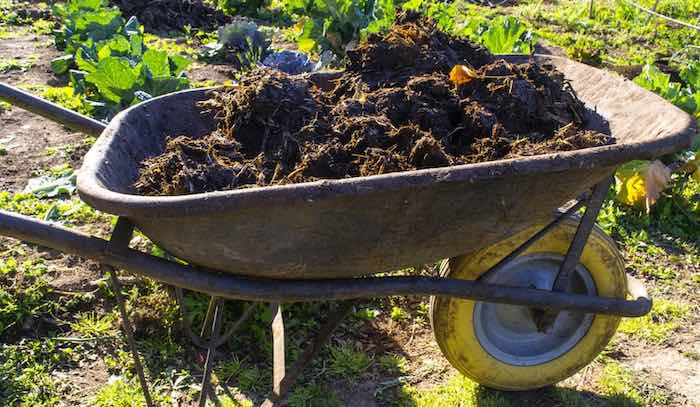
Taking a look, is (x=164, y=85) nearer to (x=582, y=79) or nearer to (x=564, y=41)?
(x=582, y=79)

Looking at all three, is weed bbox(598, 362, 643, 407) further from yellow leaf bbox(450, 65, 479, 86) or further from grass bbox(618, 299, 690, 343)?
yellow leaf bbox(450, 65, 479, 86)

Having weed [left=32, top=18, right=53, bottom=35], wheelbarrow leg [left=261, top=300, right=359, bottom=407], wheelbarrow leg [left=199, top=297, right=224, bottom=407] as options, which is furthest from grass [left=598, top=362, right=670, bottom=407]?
weed [left=32, top=18, right=53, bottom=35]

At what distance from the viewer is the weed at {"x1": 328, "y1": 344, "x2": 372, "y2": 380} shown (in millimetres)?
2756

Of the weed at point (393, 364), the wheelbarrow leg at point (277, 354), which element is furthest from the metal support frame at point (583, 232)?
the wheelbarrow leg at point (277, 354)

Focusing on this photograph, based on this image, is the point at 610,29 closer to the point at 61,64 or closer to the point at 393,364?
the point at 61,64

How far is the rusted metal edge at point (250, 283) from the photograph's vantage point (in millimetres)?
1663

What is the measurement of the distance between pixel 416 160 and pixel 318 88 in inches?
29.6

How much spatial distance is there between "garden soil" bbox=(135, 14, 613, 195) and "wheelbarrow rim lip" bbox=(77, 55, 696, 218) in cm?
26

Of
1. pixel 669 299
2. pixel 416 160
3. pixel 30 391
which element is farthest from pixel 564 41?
pixel 30 391

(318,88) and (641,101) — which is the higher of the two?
(641,101)

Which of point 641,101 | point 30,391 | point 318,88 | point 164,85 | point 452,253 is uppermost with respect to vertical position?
point 641,101

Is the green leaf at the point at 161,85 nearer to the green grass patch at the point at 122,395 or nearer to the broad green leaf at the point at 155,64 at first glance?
the broad green leaf at the point at 155,64

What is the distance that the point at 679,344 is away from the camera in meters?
3.03

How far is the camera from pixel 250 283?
5.82ft
